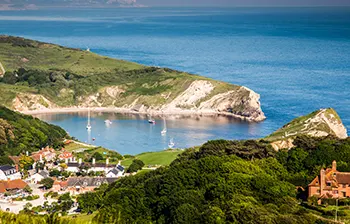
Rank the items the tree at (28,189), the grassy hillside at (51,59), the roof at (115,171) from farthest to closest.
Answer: the grassy hillside at (51,59), the roof at (115,171), the tree at (28,189)

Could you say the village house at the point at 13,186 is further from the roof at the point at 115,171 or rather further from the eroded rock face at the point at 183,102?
the eroded rock face at the point at 183,102

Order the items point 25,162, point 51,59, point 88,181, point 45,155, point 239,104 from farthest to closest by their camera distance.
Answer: point 51,59 < point 239,104 < point 45,155 < point 25,162 < point 88,181

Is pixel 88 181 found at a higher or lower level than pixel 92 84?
lower

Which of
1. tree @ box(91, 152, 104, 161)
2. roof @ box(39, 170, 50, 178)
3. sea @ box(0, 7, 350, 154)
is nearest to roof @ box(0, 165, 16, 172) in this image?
roof @ box(39, 170, 50, 178)

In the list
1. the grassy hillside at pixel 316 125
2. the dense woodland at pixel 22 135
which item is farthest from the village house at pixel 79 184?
the grassy hillside at pixel 316 125

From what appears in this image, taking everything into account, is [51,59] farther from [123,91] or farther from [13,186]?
[13,186]

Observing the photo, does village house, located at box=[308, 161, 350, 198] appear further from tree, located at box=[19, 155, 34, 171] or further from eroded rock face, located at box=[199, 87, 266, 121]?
eroded rock face, located at box=[199, 87, 266, 121]

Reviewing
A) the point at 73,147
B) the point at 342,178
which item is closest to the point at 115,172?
the point at 73,147
